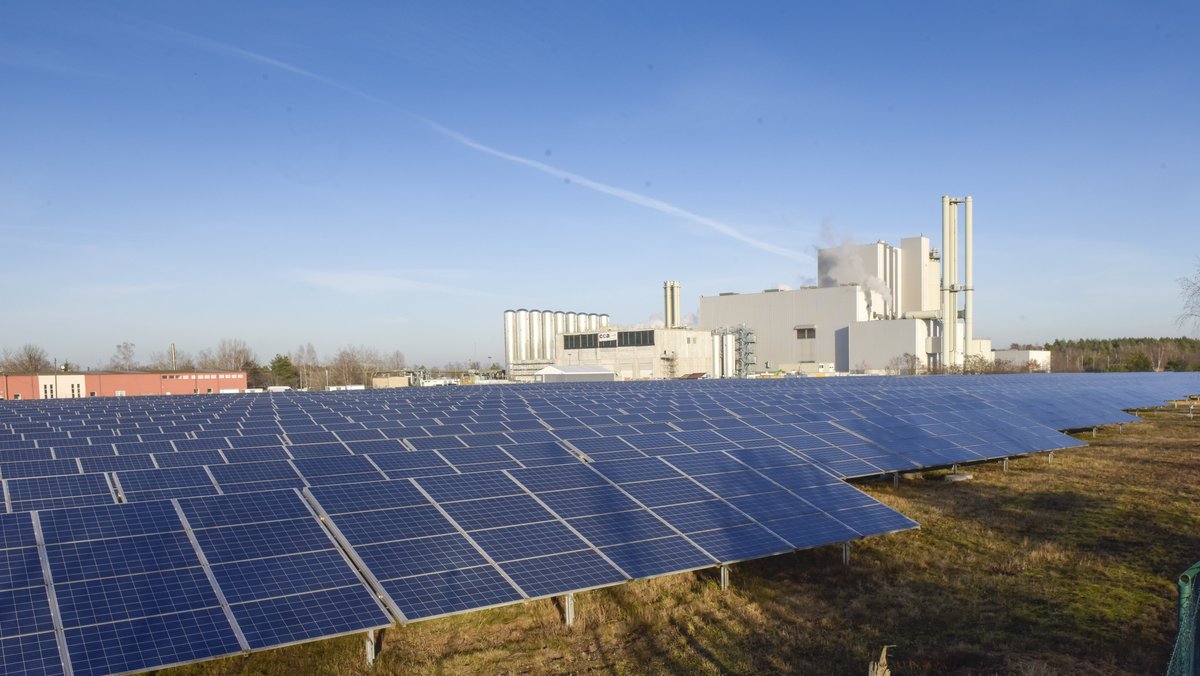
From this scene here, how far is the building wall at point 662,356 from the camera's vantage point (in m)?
97.2

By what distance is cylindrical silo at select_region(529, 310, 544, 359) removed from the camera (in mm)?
144500

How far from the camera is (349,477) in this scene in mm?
13734

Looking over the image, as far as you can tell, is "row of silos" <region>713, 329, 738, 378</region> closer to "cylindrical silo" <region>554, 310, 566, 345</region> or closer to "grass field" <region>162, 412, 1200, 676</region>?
"cylindrical silo" <region>554, 310, 566, 345</region>

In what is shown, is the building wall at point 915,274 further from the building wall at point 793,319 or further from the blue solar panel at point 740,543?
the blue solar panel at point 740,543

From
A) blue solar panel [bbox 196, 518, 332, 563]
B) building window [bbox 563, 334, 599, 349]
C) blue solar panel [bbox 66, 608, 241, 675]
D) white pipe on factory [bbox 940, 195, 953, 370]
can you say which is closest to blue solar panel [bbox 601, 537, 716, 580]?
blue solar panel [bbox 196, 518, 332, 563]

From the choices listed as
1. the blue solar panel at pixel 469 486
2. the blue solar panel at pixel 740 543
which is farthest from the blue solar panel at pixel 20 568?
the blue solar panel at pixel 740 543

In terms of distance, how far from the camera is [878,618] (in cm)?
1245

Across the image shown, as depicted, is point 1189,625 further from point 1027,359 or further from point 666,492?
point 1027,359

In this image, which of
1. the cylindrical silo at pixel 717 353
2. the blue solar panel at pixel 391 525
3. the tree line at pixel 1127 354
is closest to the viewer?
the blue solar panel at pixel 391 525

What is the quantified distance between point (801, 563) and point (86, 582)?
12.4 meters

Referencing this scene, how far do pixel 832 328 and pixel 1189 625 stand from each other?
9311cm

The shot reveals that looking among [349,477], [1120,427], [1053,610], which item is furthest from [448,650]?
[1120,427]

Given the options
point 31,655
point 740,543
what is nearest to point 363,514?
point 31,655

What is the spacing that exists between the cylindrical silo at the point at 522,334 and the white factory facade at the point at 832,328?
3396cm
